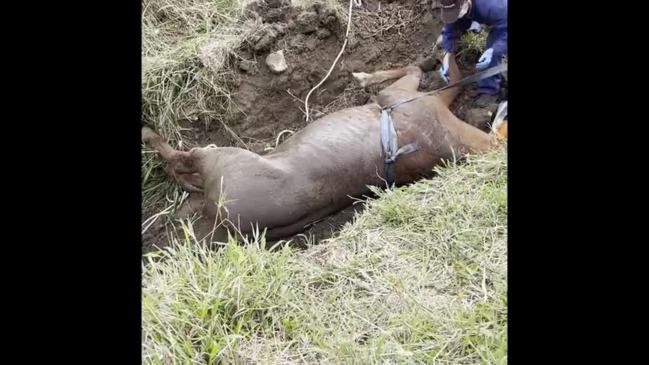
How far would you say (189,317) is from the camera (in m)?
2.36

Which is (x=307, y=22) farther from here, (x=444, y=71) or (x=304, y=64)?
(x=444, y=71)

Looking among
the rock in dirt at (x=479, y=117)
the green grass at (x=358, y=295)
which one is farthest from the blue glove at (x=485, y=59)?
the green grass at (x=358, y=295)

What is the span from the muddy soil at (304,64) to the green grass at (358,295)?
1209 millimetres

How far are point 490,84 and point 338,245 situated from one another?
67.9 inches

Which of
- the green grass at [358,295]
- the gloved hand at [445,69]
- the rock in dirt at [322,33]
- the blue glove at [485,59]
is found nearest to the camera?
the green grass at [358,295]

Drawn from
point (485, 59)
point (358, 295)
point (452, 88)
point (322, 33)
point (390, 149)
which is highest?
point (322, 33)

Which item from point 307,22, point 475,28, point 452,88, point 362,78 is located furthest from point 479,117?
point 307,22

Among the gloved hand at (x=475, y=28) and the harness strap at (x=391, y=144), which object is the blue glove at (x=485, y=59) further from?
the gloved hand at (x=475, y=28)

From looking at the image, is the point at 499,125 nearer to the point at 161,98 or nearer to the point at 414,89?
the point at 414,89

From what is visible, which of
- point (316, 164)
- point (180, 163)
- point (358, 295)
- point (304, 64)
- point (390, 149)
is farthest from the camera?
point (304, 64)

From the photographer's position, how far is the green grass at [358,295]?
2.26 metres

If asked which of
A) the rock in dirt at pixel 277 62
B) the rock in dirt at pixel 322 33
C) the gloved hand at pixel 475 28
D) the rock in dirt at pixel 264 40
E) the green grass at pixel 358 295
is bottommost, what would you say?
the green grass at pixel 358 295

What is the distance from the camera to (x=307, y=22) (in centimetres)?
432

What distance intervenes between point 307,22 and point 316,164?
4.38 ft
